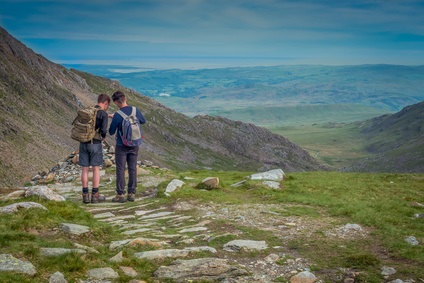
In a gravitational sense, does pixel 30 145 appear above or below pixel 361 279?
below

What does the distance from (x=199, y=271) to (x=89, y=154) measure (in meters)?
10.7

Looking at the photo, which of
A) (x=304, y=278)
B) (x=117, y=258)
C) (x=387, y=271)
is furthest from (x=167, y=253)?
(x=387, y=271)

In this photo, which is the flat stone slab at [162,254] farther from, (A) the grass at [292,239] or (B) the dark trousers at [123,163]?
(B) the dark trousers at [123,163]

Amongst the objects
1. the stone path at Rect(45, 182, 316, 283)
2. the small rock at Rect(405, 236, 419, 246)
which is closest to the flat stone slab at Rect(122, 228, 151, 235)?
the stone path at Rect(45, 182, 316, 283)

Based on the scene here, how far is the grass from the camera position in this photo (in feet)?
32.7

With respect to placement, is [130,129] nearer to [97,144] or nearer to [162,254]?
[97,144]

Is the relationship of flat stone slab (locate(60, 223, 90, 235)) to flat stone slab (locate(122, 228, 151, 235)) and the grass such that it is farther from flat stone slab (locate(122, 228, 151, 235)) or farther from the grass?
flat stone slab (locate(122, 228, 151, 235))

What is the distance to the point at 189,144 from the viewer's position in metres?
190

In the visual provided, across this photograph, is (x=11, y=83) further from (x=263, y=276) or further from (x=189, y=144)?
(x=263, y=276)

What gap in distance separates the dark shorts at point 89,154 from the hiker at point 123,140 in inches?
38.0

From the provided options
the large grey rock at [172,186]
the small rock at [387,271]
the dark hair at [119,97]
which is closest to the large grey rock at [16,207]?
the dark hair at [119,97]

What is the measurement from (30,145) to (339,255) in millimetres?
88083

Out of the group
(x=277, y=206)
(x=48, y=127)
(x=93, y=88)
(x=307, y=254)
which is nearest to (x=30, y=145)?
(x=48, y=127)

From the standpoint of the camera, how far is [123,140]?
18.8 m
